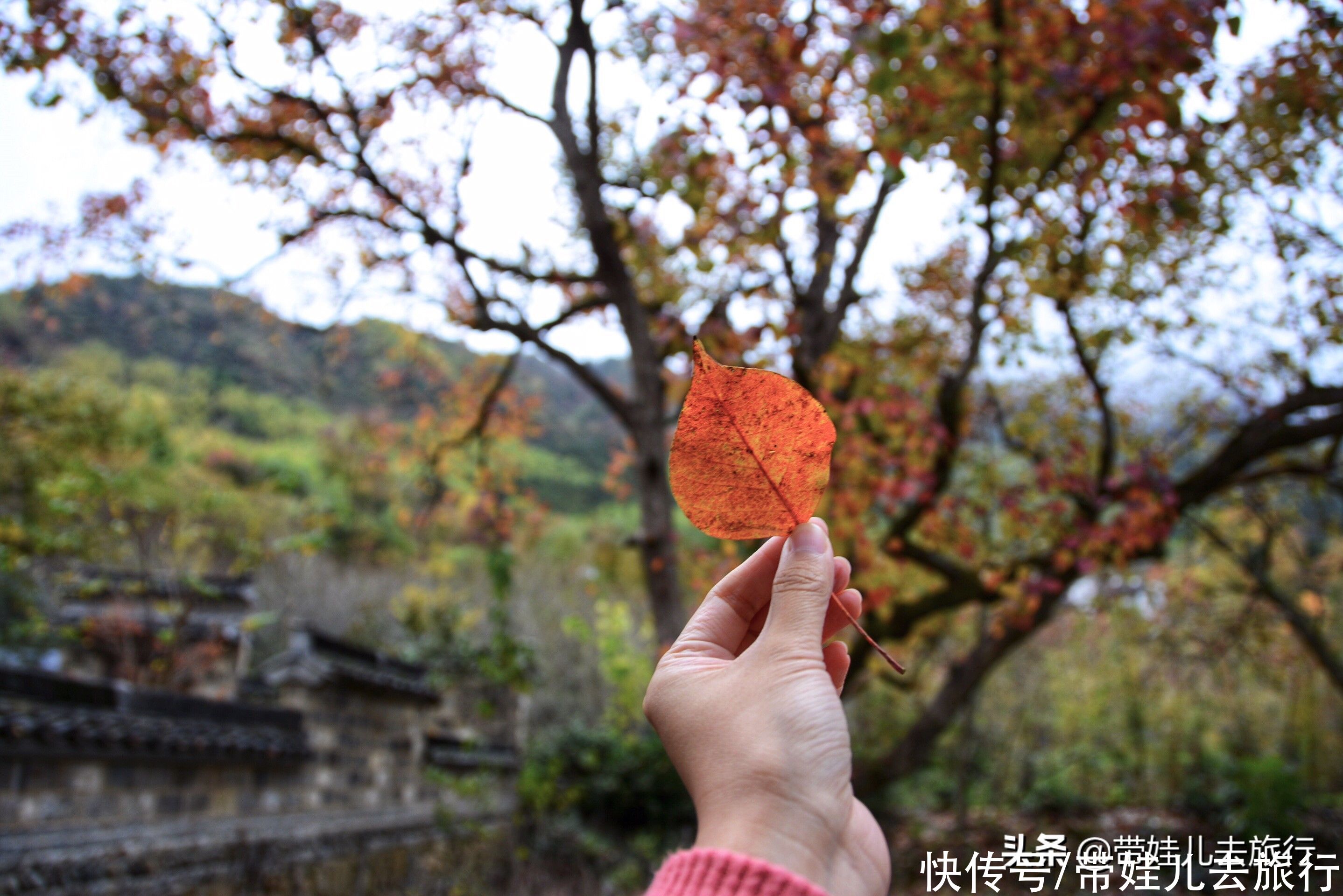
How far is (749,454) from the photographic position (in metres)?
0.76

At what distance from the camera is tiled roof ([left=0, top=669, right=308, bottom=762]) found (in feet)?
12.1

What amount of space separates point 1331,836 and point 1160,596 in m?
2.88

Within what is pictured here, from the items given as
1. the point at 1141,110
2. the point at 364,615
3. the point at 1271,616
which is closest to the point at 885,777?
the point at 1141,110

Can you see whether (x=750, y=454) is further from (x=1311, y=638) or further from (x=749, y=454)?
(x=1311, y=638)

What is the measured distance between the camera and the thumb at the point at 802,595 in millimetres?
717

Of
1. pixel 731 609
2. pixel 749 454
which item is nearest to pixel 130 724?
pixel 731 609

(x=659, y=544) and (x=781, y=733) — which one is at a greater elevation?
(x=659, y=544)

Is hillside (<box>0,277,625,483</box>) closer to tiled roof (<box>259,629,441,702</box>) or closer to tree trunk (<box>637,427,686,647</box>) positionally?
tiled roof (<box>259,629,441,702</box>)

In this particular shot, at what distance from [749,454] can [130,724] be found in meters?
4.86

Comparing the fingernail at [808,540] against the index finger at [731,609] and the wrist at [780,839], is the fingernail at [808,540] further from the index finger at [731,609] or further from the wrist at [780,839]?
the wrist at [780,839]

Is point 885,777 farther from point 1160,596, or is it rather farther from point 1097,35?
point 1160,596

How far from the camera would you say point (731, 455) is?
757 mm

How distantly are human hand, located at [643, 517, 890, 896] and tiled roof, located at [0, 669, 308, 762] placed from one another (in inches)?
158

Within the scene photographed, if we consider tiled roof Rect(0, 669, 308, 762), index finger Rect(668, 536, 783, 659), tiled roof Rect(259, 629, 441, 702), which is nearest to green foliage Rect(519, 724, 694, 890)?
tiled roof Rect(259, 629, 441, 702)
